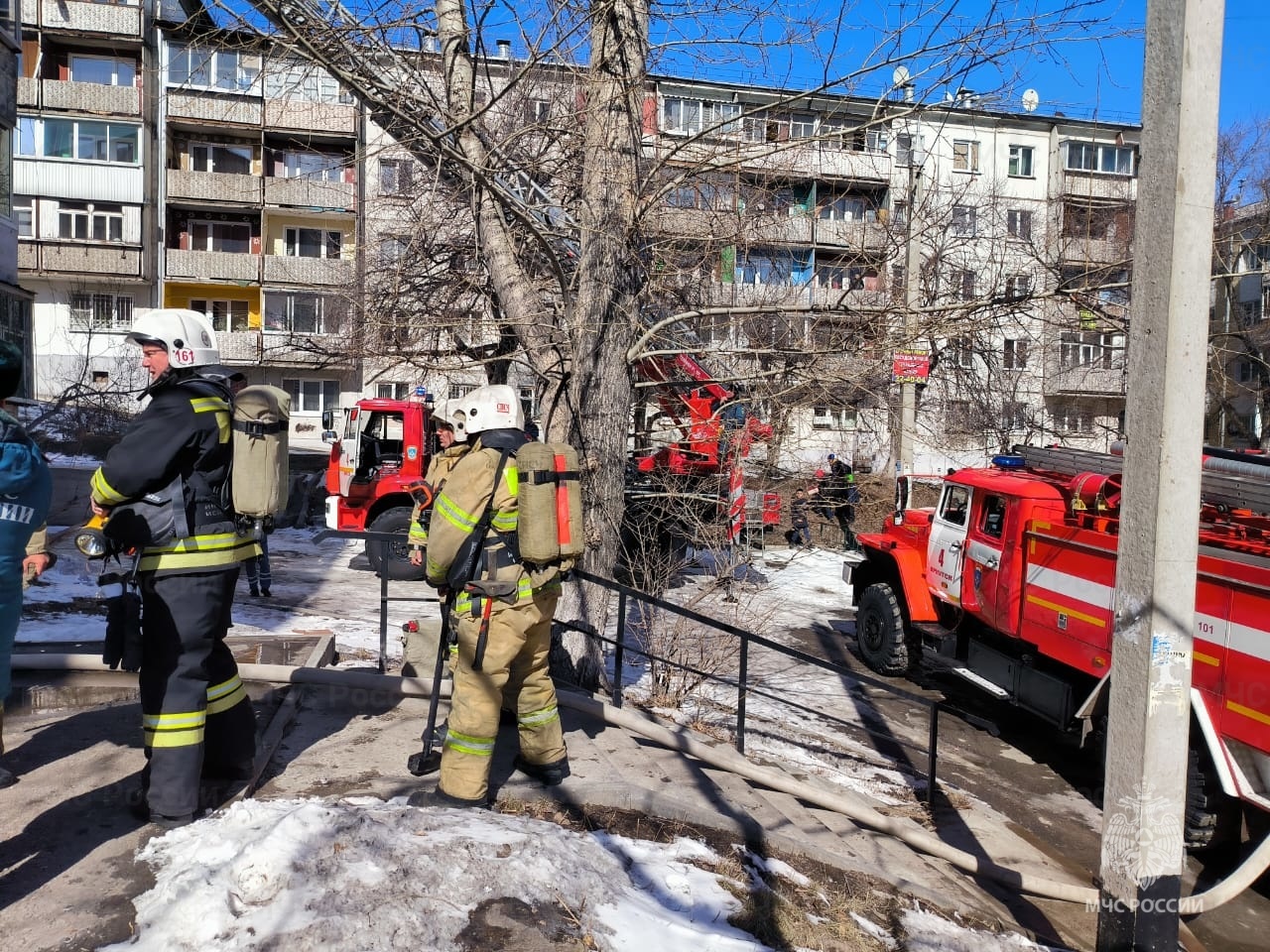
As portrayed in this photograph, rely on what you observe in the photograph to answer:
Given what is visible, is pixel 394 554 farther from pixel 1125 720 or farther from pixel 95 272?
pixel 95 272

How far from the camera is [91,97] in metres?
30.0

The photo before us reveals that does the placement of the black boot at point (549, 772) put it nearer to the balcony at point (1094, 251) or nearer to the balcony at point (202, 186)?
Answer: the balcony at point (1094, 251)

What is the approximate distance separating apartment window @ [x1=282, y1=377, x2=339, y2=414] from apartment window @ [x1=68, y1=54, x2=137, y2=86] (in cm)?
1136

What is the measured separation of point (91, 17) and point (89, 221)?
6.80 meters

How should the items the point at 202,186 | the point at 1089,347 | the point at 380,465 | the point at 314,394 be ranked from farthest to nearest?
the point at 314,394 < the point at 202,186 < the point at 380,465 < the point at 1089,347

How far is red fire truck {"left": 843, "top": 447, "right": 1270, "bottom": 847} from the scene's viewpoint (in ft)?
17.0

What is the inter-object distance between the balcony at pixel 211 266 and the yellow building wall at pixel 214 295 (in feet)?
3.14

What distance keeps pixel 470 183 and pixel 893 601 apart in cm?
584

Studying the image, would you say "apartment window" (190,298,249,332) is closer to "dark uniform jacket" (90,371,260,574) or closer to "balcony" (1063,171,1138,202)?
"balcony" (1063,171,1138,202)

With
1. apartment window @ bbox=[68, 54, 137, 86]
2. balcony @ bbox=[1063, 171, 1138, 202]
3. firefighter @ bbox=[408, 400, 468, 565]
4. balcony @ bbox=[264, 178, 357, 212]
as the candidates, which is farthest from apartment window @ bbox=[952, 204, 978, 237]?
apartment window @ bbox=[68, 54, 137, 86]

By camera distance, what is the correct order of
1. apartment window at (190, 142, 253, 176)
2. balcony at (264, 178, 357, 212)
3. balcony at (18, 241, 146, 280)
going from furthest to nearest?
1. apartment window at (190, 142, 253, 176)
2. balcony at (264, 178, 357, 212)
3. balcony at (18, 241, 146, 280)

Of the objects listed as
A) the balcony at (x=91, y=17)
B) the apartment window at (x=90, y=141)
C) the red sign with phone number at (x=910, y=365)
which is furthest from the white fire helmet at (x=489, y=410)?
the balcony at (x=91, y=17)

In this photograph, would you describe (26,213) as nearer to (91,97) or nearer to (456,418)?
(91,97)

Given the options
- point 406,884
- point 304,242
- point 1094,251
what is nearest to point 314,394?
point 304,242
